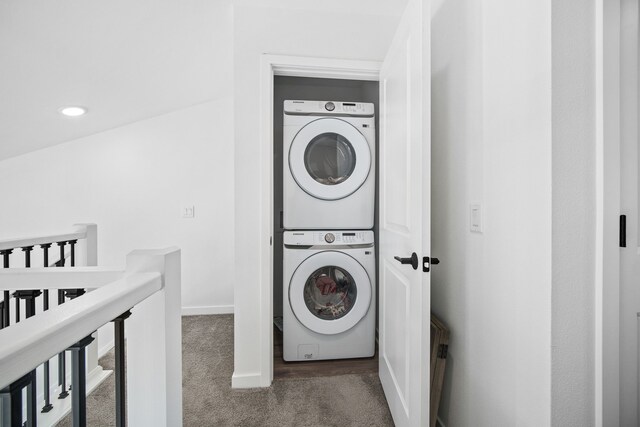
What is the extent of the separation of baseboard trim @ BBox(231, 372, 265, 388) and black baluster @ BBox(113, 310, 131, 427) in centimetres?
130

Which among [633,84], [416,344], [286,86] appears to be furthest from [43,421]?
[286,86]

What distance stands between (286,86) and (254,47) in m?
1.23

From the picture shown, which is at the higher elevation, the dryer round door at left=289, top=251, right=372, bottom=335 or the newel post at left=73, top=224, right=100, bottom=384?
the newel post at left=73, top=224, right=100, bottom=384

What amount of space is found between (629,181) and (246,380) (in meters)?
1.92

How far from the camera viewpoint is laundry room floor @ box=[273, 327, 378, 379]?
201cm

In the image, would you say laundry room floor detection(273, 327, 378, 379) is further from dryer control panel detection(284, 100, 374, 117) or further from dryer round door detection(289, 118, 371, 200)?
dryer control panel detection(284, 100, 374, 117)

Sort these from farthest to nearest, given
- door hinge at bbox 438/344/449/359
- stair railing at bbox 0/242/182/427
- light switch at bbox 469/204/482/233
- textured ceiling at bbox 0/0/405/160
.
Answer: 1. textured ceiling at bbox 0/0/405/160
2. door hinge at bbox 438/344/449/359
3. light switch at bbox 469/204/482/233
4. stair railing at bbox 0/242/182/427

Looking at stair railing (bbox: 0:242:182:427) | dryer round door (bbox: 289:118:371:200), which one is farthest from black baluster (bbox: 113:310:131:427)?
dryer round door (bbox: 289:118:371:200)

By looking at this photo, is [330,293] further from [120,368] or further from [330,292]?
[120,368]

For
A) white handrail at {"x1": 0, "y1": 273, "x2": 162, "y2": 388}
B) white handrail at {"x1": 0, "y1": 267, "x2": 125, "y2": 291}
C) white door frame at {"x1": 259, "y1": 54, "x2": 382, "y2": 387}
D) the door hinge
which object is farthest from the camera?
white door frame at {"x1": 259, "y1": 54, "x2": 382, "y2": 387}

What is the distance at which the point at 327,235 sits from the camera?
215 centimetres

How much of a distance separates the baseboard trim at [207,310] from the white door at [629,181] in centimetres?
291

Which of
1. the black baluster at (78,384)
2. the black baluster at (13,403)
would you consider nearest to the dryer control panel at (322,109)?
the black baluster at (78,384)

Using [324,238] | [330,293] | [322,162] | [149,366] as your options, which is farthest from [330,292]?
[149,366]
